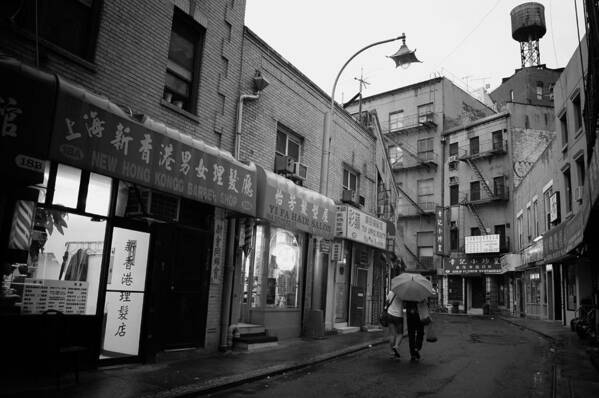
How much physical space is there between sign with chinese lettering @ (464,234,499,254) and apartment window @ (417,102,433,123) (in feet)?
39.0

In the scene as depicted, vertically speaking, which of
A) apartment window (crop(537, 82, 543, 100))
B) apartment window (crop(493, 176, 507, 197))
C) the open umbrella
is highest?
apartment window (crop(537, 82, 543, 100))

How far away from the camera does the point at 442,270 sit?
4150cm

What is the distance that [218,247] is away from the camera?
10.8 meters

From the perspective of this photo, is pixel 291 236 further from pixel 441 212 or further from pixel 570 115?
pixel 441 212

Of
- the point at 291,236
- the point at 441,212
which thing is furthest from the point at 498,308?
the point at 291,236

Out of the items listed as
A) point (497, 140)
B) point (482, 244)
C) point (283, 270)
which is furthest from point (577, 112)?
point (497, 140)

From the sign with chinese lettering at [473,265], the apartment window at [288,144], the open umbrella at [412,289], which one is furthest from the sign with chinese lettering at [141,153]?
the sign with chinese lettering at [473,265]

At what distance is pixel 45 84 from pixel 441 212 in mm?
38286

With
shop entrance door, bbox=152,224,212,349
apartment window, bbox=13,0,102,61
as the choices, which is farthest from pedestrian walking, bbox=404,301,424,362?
apartment window, bbox=13,0,102,61

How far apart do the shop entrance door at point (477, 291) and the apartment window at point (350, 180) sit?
26811 mm

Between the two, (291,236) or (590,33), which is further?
(291,236)

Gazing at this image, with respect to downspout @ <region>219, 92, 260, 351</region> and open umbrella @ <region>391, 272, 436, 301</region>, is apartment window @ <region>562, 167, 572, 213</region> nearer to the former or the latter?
open umbrella @ <region>391, 272, 436, 301</region>

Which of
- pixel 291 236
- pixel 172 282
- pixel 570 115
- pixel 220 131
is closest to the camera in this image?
pixel 172 282

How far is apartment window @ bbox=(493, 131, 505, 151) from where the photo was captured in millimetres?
39003
